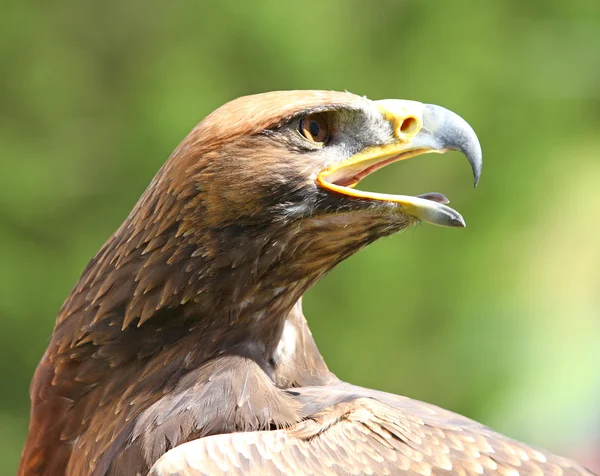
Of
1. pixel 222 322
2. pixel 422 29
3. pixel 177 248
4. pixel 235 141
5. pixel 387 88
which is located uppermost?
pixel 422 29

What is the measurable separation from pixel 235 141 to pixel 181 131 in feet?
14.5

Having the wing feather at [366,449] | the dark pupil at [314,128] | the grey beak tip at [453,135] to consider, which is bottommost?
the wing feather at [366,449]

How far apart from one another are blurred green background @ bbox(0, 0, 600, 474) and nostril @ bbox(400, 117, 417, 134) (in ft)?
14.4

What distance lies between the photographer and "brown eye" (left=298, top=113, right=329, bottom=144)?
250cm

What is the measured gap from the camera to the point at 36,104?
7.59 metres

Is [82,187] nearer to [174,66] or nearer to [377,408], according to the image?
[174,66]

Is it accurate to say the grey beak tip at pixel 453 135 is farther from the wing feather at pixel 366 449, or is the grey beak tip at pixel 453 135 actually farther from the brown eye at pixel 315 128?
the wing feather at pixel 366 449

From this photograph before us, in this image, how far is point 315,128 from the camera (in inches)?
99.7

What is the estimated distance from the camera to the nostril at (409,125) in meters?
2.62

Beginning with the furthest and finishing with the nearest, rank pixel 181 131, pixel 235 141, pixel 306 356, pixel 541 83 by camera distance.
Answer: pixel 541 83, pixel 181 131, pixel 306 356, pixel 235 141

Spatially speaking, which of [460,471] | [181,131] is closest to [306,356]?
[460,471]

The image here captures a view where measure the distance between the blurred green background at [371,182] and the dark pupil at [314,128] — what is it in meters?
4.51

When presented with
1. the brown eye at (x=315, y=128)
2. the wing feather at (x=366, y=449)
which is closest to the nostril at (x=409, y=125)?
the brown eye at (x=315, y=128)

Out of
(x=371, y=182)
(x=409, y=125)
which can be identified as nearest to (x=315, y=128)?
(x=409, y=125)
